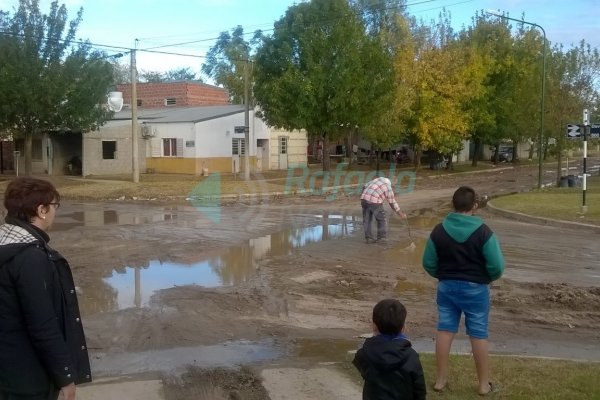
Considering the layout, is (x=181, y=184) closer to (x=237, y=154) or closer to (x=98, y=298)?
(x=237, y=154)

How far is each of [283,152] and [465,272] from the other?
40779 millimetres

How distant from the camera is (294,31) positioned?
36281 mm

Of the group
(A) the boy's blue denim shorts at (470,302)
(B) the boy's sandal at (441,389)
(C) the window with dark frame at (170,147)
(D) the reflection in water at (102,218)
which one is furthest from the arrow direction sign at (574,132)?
(C) the window with dark frame at (170,147)

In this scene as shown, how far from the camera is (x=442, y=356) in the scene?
212 inches

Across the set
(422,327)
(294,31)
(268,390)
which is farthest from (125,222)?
(294,31)

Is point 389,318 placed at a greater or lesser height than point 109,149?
lesser

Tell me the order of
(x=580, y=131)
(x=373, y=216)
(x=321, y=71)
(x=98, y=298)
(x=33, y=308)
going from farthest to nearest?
(x=321, y=71)
(x=580, y=131)
(x=373, y=216)
(x=98, y=298)
(x=33, y=308)

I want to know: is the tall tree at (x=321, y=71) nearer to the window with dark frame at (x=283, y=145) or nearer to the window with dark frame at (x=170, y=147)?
the window with dark frame at (x=170, y=147)

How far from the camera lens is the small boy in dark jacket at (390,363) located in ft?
12.3

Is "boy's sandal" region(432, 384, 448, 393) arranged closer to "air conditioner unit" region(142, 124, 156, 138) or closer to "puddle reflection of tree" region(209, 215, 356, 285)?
"puddle reflection of tree" region(209, 215, 356, 285)

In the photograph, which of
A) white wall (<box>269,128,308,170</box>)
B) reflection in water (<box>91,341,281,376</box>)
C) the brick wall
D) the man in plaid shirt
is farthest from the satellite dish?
reflection in water (<box>91,341,281,376</box>)

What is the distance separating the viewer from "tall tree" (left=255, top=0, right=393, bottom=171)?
34594 millimetres

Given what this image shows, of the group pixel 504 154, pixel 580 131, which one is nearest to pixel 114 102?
pixel 580 131

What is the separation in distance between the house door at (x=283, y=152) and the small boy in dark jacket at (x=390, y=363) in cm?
4163
